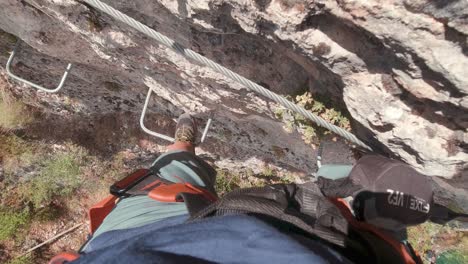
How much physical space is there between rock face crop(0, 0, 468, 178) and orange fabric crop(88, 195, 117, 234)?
971 mm

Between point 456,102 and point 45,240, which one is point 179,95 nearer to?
point 456,102

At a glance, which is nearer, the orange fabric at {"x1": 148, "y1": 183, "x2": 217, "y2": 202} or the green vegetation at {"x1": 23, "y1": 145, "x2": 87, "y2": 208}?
the orange fabric at {"x1": 148, "y1": 183, "x2": 217, "y2": 202}

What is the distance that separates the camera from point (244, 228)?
3.24 ft

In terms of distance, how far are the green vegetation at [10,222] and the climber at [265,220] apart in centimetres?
315

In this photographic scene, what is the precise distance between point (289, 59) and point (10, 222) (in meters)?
4.05

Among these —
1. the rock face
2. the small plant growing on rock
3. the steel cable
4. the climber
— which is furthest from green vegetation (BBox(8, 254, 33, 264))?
the steel cable

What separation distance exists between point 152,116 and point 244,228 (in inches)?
119

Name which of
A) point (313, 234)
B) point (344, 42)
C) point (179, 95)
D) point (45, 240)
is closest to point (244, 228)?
point (313, 234)

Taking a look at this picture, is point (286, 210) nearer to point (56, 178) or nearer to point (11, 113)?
point (11, 113)

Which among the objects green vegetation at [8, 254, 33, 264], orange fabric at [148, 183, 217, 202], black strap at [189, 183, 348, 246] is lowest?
green vegetation at [8, 254, 33, 264]

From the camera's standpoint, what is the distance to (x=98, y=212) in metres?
1.84

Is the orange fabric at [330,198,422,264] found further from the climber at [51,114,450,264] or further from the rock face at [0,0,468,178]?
the rock face at [0,0,468,178]

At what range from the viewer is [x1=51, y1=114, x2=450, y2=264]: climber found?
959 mm

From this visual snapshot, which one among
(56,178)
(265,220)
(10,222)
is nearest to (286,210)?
(265,220)
